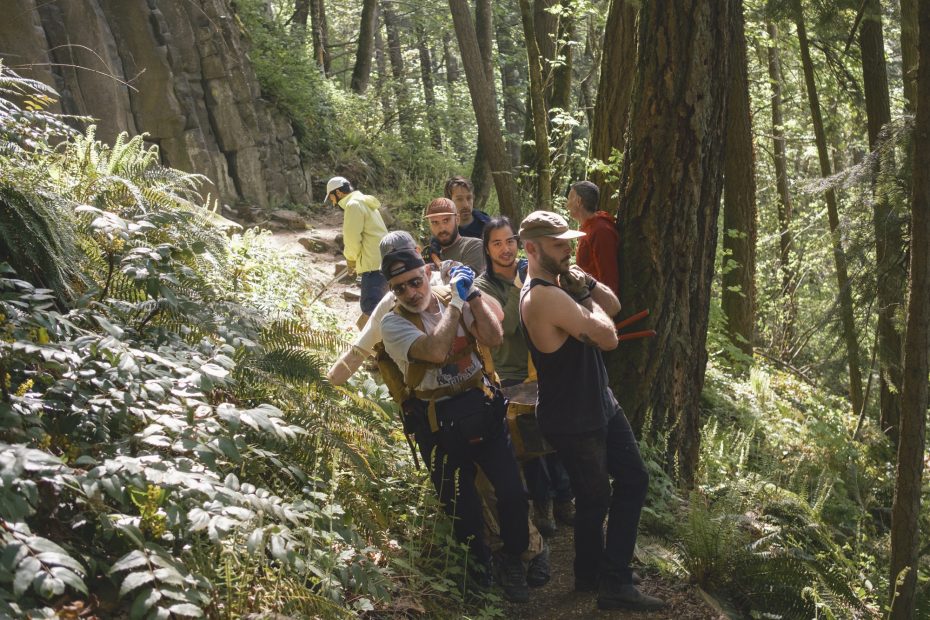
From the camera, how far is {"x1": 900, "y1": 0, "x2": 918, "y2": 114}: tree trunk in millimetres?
9414

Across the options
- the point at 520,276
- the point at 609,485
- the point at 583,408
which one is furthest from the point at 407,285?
the point at 609,485

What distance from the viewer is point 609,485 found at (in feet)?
15.5

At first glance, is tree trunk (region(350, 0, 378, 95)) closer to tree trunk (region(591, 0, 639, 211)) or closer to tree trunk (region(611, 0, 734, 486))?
tree trunk (region(591, 0, 639, 211))

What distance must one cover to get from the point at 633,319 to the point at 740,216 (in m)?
7.18

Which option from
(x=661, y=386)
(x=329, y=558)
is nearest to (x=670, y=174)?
(x=661, y=386)

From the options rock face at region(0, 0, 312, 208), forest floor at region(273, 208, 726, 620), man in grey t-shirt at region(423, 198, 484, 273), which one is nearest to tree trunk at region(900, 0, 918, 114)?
man in grey t-shirt at region(423, 198, 484, 273)

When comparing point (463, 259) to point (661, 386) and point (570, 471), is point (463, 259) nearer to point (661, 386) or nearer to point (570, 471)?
point (661, 386)

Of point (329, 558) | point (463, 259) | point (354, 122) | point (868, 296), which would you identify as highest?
point (354, 122)

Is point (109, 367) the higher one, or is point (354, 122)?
point (354, 122)

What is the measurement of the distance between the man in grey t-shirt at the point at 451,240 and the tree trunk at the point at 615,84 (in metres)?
2.40

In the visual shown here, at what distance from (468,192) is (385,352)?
124 inches

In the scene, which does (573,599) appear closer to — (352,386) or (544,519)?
(544,519)

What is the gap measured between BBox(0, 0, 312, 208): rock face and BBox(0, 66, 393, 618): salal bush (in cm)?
773

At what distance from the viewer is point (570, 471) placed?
15.5 feet
